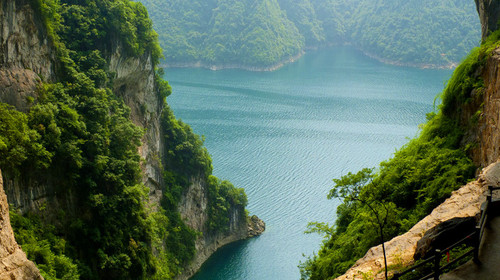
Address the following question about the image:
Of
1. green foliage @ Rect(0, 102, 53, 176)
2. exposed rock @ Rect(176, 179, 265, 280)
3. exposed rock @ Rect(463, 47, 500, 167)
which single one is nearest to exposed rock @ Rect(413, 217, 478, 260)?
exposed rock @ Rect(463, 47, 500, 167)

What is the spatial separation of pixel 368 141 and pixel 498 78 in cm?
5332

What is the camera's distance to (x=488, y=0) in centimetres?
2019

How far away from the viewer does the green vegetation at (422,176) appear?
52.3ft

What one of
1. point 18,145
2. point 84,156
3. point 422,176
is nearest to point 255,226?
point 84,156

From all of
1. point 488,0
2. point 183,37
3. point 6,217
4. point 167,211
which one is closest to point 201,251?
point 167,211

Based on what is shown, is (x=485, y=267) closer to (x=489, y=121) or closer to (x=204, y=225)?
(x=489, y=121)

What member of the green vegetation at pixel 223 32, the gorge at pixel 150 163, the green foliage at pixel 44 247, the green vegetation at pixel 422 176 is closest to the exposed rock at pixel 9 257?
the gorge at pixel 150 163

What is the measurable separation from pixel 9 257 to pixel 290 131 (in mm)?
56670

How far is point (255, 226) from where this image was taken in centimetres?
5034

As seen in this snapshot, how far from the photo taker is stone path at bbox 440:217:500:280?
28.6 feet

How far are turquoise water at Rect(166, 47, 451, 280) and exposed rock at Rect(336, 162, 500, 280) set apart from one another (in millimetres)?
23394

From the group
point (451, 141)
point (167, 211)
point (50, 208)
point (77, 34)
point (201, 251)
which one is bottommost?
point (201, 251)

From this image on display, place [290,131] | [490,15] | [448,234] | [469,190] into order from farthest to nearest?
[290,131]
[490,15]
[469,190]
[448,234]

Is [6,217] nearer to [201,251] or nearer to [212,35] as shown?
[201,251]
